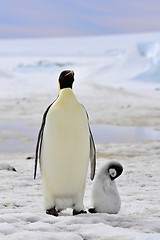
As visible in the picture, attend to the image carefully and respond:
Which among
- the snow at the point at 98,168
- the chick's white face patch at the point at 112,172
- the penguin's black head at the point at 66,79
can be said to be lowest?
the snow at the point at 98,168

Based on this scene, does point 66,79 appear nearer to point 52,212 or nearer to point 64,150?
point 64,150

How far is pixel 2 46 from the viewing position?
304 feet

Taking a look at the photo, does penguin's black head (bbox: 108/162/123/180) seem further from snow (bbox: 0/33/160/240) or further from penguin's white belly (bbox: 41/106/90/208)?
snow (bbox: 0/33/160/240)

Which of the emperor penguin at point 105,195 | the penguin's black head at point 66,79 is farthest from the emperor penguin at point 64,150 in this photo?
the emperor penguin at point 105,195

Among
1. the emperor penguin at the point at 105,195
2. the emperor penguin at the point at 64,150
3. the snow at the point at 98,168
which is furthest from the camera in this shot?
the emperor penguin at the point at 105,195

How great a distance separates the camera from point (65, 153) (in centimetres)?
426

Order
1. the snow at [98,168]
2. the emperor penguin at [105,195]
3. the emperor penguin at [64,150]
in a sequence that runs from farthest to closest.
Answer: the emperor penguin at [105,195]
the emperor penguin at [64,150]
the snow at [98,168]

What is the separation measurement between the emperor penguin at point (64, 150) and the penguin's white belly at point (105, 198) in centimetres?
12

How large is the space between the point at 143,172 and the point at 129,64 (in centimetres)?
3018

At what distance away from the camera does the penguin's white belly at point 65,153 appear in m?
4.21

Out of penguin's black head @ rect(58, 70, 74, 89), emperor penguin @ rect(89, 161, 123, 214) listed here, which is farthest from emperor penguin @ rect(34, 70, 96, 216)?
emperor penguin @ rect(89, 161, 123, 214)

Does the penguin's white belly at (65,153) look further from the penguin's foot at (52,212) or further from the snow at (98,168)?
the snow at (98,168)

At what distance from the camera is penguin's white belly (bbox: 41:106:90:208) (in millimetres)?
4211

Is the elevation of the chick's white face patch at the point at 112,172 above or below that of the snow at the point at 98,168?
above
